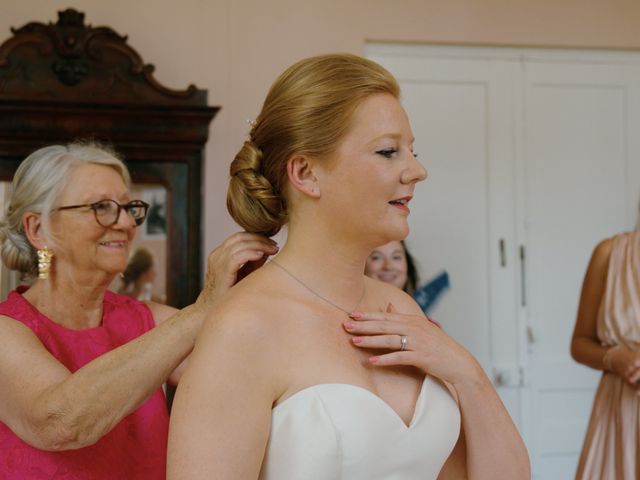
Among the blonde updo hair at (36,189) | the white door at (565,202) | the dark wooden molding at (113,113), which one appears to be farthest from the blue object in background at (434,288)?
the blonde updo hair at (36,189)

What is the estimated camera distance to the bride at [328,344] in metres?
1.29

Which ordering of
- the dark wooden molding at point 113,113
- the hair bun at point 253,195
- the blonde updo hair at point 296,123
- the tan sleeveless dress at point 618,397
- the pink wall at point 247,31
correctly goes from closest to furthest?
1. the blonde updo hair at point 296,123
2. the hair bun at point 253,195
3. the tan sleeveless dress at point 618,397
4. the dark wooden molding at point 113,113
5. the pink wall at point 247,31

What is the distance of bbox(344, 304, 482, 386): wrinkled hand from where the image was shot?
1453 millimetres

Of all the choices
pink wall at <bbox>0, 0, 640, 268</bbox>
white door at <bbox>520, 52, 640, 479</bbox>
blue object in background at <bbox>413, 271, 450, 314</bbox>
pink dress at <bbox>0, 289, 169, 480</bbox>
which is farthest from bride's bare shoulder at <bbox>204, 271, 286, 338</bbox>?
white door at <bbox>520, 52, 640, 479</bbox>

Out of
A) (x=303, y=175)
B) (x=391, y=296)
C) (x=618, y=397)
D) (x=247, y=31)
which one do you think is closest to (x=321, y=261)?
(x=303, y=175)

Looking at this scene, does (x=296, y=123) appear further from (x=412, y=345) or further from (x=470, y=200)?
(x=470, y=200)

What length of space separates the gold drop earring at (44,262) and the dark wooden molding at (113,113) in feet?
4.13

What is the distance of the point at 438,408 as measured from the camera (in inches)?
58.7

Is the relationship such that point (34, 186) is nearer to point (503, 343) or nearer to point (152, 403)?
point (152, 403)

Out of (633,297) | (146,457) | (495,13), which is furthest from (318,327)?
(495,13)

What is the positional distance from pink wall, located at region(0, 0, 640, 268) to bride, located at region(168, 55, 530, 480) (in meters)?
2.25

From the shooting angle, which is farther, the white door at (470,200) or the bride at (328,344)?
the white door at (470,200)

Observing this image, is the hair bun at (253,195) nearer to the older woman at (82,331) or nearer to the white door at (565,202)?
the older woman at (82,331)

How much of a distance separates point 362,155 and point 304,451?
49 cm
